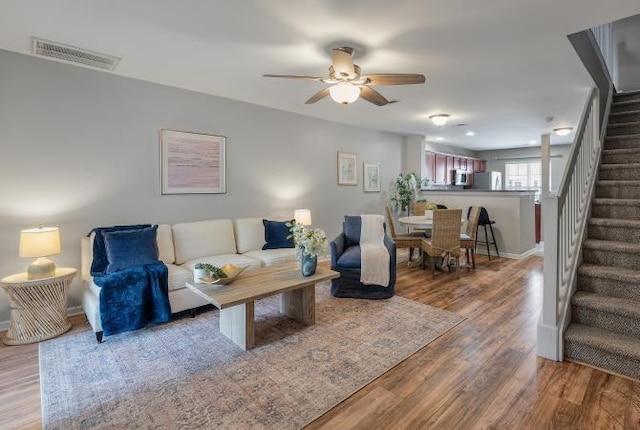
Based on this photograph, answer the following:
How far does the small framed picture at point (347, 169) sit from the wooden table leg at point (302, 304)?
3.13 metres

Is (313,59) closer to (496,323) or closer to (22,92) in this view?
(22,92)

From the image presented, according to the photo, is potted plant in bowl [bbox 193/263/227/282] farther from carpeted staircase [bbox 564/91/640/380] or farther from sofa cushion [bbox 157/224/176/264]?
carpeted staircase [bbox 564/91/640/380]

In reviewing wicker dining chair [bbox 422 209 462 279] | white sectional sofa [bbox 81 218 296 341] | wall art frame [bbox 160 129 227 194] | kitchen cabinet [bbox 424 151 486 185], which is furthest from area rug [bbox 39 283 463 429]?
kitchen cabinet [bbox 424 151 486 185]

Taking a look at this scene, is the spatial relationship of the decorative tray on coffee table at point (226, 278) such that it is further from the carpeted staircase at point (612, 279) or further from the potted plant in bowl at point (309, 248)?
the carpeted staircase at point (612, 279)

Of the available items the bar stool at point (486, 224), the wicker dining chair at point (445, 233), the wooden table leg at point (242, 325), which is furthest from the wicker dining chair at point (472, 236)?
the wooden table leg at point (242, 325)

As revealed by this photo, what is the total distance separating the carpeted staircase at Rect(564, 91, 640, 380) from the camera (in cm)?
221

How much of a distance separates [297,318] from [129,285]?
1482 mm

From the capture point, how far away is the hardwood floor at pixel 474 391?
1768 millimetres

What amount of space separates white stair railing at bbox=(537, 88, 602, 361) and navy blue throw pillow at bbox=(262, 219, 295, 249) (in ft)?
9.15

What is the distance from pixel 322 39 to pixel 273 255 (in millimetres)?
2359

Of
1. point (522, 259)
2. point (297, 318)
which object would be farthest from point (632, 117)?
point (297, 318)

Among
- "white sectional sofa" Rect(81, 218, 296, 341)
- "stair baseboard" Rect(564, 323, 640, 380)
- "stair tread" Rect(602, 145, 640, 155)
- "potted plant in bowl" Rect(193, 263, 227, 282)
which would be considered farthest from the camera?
"stair tread" Rect(602, 145, 640, 155)

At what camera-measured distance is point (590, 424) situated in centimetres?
172

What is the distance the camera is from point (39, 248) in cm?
269
